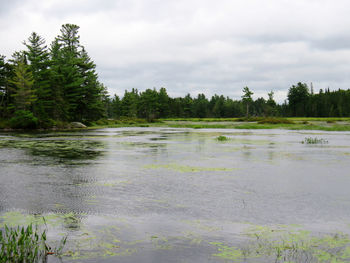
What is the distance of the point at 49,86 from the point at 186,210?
5974cm

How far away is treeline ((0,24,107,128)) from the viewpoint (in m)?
56.7

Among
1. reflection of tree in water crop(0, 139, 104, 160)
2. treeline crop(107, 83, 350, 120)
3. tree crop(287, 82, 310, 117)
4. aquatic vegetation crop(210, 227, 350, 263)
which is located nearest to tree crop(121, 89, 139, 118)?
treeline crop(107, 83, 350, 120)

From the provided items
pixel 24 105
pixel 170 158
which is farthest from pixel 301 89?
pixel 170 158

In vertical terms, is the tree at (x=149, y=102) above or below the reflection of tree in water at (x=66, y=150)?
above

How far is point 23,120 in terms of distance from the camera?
56.3 meters

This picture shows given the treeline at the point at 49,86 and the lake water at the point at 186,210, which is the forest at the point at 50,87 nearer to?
the treeline at the point at 49,86

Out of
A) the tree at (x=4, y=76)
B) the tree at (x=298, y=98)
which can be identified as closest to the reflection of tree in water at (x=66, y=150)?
the tree at (x=4, y=76)

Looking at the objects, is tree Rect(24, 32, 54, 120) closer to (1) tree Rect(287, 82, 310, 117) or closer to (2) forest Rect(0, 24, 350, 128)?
(2) forest Rect(0, 24, 350, 128)

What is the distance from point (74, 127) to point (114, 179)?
58.0m

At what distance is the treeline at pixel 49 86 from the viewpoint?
56719 mm

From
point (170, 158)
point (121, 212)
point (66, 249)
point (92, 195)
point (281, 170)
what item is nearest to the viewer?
point (66, 249)

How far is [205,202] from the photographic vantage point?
9.54 meters

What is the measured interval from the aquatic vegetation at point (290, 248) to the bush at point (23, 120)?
54.9 m

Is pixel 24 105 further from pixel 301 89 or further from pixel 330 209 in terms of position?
pixel 301 89
